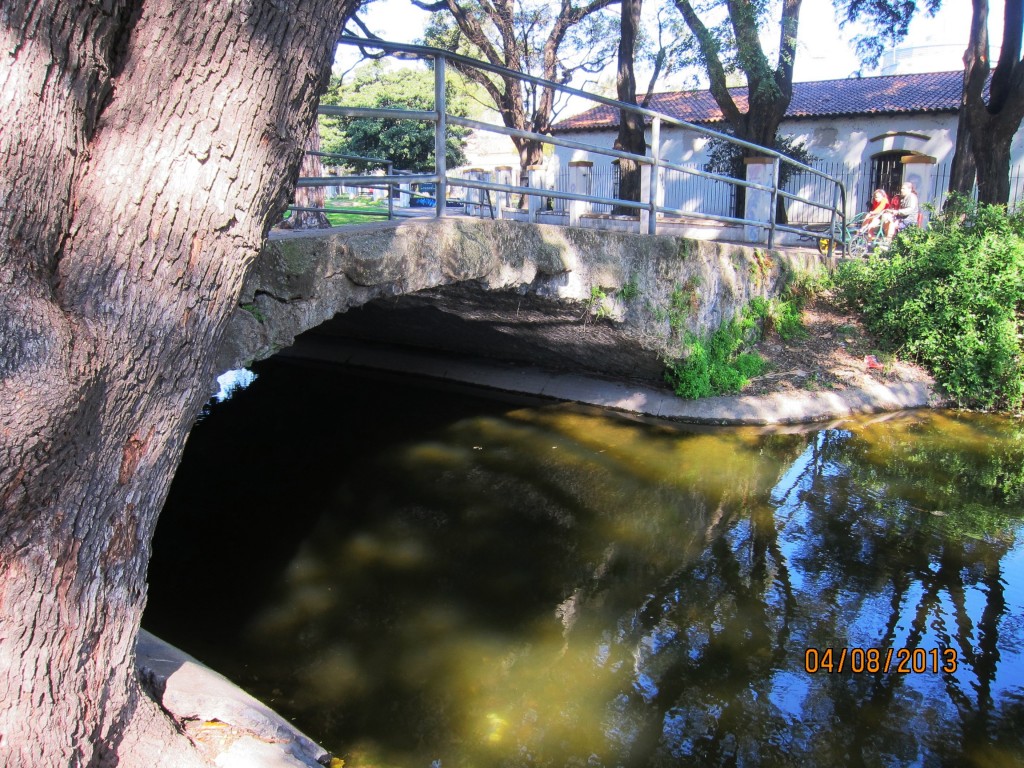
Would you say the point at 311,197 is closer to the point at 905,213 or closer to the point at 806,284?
the point at 806,284

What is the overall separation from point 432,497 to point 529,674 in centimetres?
249

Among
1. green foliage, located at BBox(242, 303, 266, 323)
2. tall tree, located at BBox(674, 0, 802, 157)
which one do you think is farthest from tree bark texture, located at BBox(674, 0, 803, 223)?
green foliage, located at BBox(242, 303, 266, 323)

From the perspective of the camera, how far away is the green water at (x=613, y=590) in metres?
3.64

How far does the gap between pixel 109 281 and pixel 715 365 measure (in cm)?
687

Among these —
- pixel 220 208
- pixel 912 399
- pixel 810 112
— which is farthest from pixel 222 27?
pixel 810 112

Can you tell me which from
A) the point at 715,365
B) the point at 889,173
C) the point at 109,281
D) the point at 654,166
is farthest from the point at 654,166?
the point at 889,173

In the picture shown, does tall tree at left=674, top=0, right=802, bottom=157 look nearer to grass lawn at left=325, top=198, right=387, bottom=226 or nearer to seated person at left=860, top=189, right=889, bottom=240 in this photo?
seated person at left=860, top=189, right=889, bottom=240

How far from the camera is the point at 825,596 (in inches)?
187

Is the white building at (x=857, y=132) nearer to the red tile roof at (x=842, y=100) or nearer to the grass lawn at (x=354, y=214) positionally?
the red tile roof at (x=842, y=100)

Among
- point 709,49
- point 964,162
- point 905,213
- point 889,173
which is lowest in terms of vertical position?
point 905,213

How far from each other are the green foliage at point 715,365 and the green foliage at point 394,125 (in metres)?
20.8

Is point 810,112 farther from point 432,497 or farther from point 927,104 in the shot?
point 432,497

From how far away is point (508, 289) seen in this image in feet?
20.6
